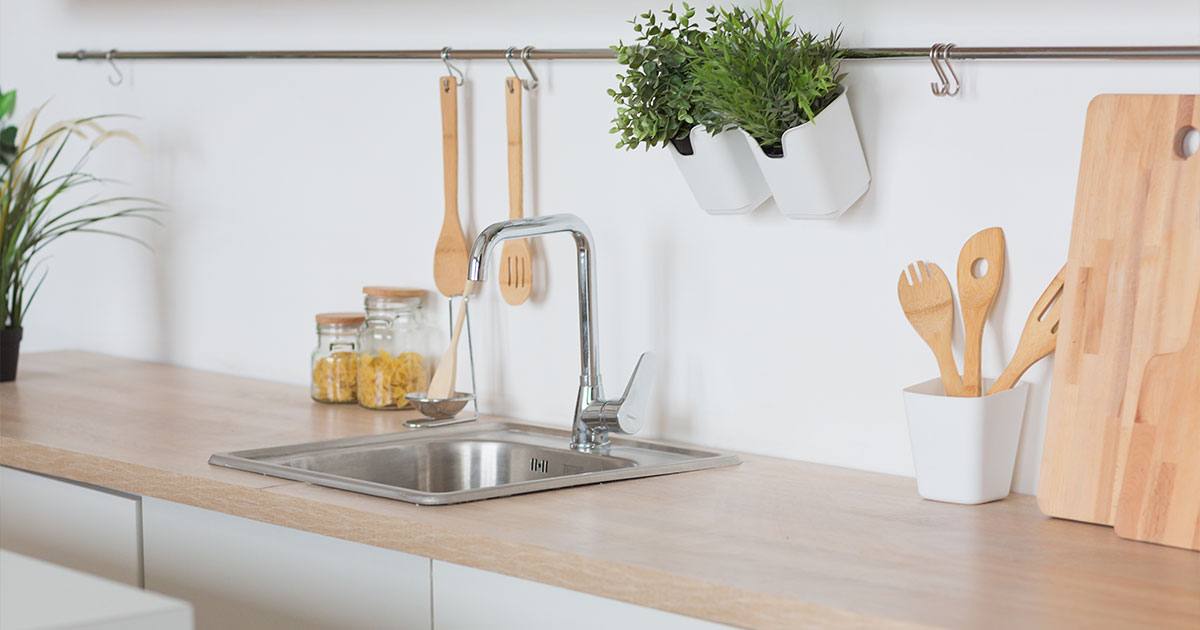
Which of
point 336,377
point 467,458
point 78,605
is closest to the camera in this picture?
point 78,605

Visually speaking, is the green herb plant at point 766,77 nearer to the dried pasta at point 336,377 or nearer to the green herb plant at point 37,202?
the dried pasta at point 336,377

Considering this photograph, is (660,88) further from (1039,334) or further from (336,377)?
(336,377)

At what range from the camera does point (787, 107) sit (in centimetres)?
150

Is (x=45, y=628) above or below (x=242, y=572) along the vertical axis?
above

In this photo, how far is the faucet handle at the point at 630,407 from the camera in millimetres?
1675

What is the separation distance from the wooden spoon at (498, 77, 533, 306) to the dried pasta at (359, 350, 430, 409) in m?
0.19

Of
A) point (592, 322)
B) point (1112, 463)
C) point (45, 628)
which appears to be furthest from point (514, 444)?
point (45, 628)

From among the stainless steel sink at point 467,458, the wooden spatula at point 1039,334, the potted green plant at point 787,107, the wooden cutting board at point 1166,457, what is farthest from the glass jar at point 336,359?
the wooden cutting board at point 1166,457

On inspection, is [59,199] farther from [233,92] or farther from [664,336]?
[664,336]

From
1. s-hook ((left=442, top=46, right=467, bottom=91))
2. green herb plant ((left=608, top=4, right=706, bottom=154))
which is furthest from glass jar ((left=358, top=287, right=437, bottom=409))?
green herb plant ((left=608, top=4, right=706, bottom=154))

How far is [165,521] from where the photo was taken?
1.60m

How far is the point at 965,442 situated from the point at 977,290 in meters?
0.18

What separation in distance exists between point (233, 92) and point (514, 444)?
931 millimetres

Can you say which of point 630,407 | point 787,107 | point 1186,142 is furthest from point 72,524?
point 1186,142
